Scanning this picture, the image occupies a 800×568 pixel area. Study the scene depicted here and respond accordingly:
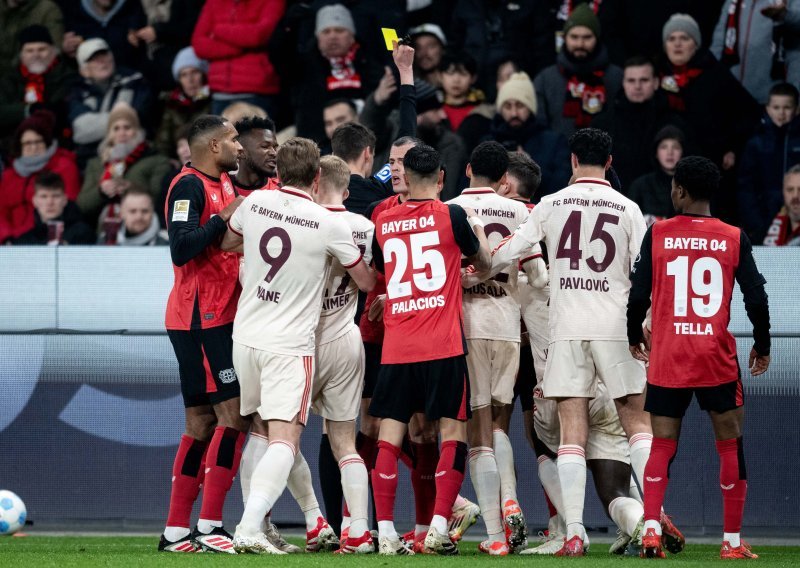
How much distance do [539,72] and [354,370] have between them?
6.20m

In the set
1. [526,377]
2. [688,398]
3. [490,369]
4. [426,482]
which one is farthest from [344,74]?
[688,398]

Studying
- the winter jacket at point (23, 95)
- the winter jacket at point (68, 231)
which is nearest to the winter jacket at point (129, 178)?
the winter jacket at point (68, 231)

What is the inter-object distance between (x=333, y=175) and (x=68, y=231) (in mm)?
6348

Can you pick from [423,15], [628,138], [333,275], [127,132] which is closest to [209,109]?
[127,132]

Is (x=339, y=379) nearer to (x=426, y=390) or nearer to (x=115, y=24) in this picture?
(x=426, y=390)

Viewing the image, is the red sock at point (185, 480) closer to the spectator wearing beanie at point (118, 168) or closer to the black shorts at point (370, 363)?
the black shorts at point (370, 363)

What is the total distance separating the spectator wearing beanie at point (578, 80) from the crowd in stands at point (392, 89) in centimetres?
1

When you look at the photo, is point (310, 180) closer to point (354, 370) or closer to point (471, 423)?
point (354, 370)

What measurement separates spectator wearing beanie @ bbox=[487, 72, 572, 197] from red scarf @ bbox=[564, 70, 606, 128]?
0.39 m

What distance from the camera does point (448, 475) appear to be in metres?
7.40

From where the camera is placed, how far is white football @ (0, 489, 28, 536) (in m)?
9.14

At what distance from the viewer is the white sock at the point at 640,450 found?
301 inches

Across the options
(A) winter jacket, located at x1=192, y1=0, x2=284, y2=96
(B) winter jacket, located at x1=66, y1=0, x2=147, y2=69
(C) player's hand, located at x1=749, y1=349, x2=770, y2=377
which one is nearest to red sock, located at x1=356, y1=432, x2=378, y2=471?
(C) player's hand, located at x1=749, y1=349, x2=770, y2=377

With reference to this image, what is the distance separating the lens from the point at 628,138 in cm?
1221
